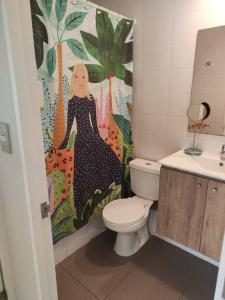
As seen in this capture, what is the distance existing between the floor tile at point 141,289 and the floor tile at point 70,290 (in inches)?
6.7

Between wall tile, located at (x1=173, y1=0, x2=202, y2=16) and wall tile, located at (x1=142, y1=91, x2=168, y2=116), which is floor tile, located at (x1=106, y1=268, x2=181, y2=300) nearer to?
wall tile, located at (x1=142, y1=91, x2=168, y2=116)

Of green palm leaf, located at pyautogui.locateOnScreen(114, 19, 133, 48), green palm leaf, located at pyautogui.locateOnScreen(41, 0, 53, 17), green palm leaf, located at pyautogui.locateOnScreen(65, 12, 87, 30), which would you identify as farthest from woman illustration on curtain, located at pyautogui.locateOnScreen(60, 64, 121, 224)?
green palm leaf, located at pyautogui.locateOnScreen(114, 19, 133, 48)

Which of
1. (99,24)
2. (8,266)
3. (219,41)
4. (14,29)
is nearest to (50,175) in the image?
(8,266)

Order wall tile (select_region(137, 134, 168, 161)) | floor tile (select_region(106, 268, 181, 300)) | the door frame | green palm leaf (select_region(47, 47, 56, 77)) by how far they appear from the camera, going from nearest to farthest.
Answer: the door frame
green palm leaf (select_region(47, 47, 56, 77))
floor tile (select_region(106, 268, 181, 300))
wall tile (select_region(137, 134, 168, 161))

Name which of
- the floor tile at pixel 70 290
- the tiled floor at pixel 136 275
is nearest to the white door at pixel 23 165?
the floor tile at pixel 70 290

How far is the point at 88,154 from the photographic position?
5.49 ft

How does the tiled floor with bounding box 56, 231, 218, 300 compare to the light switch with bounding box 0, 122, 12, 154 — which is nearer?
the light switch with bounding box 0, 122, 12, 154

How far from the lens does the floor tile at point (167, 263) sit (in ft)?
5.39

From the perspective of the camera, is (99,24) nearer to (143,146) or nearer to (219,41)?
(219,41)

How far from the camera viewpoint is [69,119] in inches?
58.4

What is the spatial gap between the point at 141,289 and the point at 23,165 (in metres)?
1.36

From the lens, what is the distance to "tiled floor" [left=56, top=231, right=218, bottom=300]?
1527 millimetres

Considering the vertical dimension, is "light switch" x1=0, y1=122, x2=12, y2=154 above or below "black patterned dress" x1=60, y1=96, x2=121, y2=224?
above

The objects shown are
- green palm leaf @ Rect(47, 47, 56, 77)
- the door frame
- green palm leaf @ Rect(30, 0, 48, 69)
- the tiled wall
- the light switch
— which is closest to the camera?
the light switch
